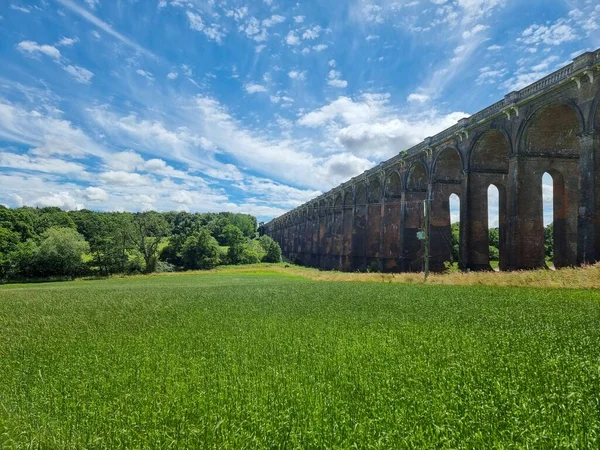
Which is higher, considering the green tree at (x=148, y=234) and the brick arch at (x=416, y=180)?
the brick arch at (x=416, y=180)

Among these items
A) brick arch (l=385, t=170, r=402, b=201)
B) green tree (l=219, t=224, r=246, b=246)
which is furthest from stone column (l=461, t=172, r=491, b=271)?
green tree (l=219, t=224, r=246, b=246)

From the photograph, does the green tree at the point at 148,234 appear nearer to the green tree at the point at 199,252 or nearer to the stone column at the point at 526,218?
the green tree at the point at 199,252

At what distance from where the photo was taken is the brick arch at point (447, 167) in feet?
110

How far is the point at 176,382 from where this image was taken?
604cm

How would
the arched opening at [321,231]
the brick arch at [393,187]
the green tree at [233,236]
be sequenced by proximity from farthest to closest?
the green tree at [233,236]
the arched opening at [321,231]
the brick arch at [393,187]

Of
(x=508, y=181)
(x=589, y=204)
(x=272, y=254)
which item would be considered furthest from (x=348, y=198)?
(x=589, y=204)

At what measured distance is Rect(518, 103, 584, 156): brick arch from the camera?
907 inches

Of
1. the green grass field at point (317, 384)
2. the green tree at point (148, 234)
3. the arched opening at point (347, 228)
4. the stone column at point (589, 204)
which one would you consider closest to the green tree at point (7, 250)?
the green tree at point (148, 234)

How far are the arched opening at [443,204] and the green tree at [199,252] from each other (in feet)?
156

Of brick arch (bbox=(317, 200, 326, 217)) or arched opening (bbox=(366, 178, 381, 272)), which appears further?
brick arch (bbox=(317, 200, 326, 217))

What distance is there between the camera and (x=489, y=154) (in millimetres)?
29484

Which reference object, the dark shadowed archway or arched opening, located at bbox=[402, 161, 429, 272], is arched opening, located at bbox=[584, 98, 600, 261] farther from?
the dark shadowed archway

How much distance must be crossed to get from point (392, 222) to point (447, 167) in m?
10.3

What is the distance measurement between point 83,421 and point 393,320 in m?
8.51
